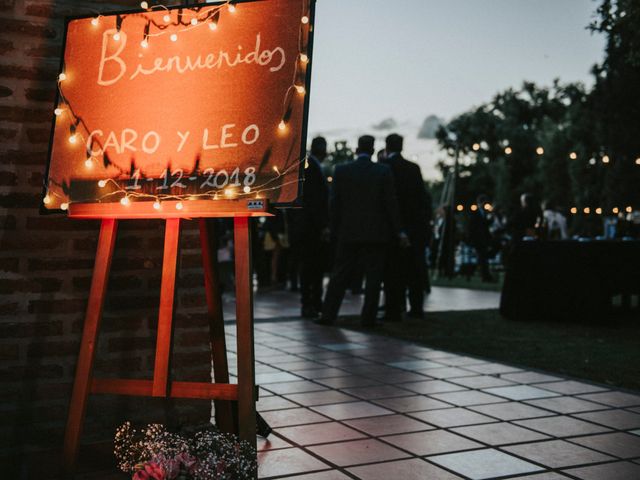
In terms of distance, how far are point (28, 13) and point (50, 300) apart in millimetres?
1299

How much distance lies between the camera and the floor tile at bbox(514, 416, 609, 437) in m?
4.07

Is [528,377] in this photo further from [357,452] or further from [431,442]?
[357,452]

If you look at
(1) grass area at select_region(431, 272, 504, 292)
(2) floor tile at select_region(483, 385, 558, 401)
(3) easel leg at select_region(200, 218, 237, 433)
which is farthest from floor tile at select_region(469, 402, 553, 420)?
(1) grass area at select_region(431, 272, 504, 292)

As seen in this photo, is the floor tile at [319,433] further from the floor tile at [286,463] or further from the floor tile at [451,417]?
the floor tile at [451,417]

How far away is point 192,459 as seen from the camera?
9.01 feet

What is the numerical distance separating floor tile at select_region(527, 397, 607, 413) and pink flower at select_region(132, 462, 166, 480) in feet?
8.69

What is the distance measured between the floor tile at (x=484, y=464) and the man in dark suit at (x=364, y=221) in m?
4.32

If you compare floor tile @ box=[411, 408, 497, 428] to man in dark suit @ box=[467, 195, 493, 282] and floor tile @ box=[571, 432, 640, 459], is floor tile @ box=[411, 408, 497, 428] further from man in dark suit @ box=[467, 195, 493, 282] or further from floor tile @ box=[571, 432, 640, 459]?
man in dark suit @ box=[467, 195, 493, 282]

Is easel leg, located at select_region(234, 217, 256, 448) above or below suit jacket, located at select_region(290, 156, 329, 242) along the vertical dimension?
below

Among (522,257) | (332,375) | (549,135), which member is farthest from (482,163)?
(332,375)

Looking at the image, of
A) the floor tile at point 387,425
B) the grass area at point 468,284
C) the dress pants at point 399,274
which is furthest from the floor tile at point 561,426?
the grass area at point 468,284

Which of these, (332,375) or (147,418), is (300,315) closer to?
(332,375)

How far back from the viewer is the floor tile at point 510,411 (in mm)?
4395

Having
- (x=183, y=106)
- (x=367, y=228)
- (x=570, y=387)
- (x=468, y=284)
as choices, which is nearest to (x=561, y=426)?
(x=570, y=387)
